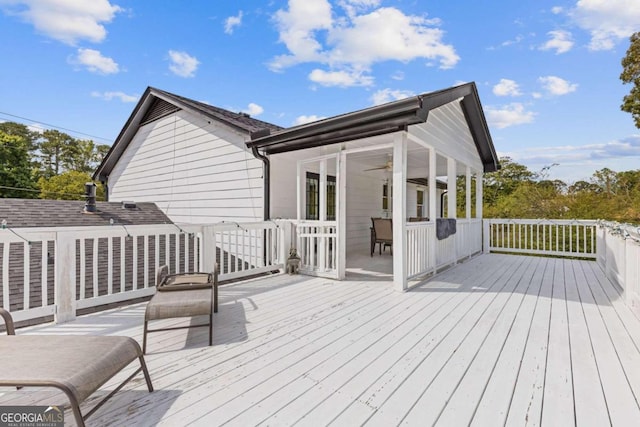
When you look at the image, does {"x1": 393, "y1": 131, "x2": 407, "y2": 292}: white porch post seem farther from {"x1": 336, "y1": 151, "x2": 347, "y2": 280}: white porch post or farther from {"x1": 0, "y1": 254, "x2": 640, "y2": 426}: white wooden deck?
{"x1": 336, "y1": 151, "x2": 347, "y2": 280}: white porch post

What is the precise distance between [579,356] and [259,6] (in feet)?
34.0

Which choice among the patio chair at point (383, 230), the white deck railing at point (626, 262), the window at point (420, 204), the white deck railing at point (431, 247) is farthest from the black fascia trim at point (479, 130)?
the window at point (420, 204)

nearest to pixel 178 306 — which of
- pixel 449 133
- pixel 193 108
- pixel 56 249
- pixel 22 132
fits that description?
pixel 56 249

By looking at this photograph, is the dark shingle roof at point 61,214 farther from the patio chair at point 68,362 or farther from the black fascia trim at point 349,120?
the patio chair at point 68,362

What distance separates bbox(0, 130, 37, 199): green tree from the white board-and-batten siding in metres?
16.3

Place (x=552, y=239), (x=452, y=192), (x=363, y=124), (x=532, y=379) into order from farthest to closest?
(x=552, y=239), (x=452, y=192), (x=363, y=124), (x=532, y=379)

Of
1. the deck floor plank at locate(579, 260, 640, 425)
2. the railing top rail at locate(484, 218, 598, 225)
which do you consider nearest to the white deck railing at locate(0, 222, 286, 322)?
the deck floor plank at locate(579, 260, 640, 425)

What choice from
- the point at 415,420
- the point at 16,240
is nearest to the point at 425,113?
the point at 415,420

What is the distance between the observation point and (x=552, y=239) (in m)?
8.19

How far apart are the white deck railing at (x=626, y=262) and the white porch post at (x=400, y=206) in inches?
104

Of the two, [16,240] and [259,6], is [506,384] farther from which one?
[259,6]

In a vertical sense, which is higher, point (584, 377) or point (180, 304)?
point (180, 304)

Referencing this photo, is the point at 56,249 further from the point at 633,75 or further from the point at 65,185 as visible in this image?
the point at 65,185

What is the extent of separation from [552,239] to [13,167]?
1177 inches
